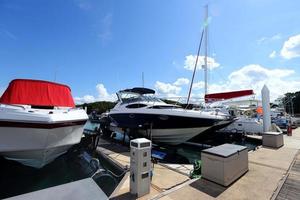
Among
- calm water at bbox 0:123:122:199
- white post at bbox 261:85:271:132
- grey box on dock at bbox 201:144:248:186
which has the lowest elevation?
calm water at bbox 0:123:122:199

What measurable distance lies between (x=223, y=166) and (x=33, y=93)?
693 cm

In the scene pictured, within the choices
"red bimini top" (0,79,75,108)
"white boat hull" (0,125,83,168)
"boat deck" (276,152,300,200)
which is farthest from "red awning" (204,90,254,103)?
"white boat hull" (0,125,83,168)

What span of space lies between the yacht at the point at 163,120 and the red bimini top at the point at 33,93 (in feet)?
14.5

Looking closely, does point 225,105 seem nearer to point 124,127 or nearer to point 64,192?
point 124,127

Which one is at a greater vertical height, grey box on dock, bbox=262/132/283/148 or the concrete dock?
grey box on dock, bbox=262/132/283/148

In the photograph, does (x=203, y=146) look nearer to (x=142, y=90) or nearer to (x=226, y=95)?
(x=226, y=95)

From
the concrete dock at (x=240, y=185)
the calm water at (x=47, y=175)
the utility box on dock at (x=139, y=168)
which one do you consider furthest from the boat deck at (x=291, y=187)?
the calm water at (x=47, y=175)

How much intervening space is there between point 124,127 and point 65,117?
5601 mm

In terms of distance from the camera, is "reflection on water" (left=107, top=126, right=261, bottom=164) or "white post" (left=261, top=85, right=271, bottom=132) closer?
"white post" (left=261, top=85, right=271, bottom=132)

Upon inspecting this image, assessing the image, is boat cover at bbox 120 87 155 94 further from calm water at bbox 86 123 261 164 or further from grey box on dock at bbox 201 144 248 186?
grey box on dock at bbox 201 144 248 186

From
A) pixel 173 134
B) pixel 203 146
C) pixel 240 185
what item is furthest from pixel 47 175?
pixel 203 146

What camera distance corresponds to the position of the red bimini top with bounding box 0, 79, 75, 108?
6.78 metres

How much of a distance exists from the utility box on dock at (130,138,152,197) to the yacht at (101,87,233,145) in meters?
5.95

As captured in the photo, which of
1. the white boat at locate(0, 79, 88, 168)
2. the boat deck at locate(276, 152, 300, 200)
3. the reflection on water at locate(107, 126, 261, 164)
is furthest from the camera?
the reflection on water at locate(107, 126, 261, 164)
